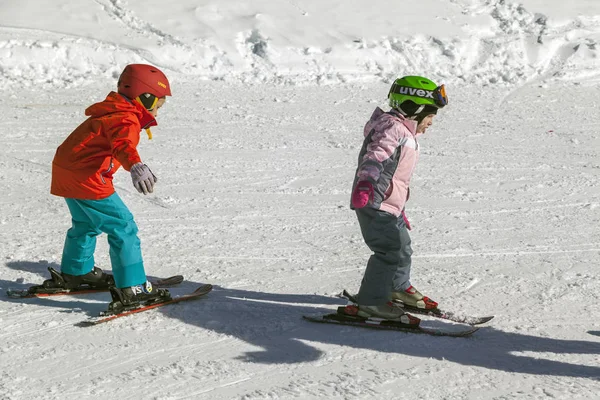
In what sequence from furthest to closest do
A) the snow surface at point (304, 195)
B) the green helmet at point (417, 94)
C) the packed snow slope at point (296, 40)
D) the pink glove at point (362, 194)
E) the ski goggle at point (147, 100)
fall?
the packed snow slope at point (296, 40) < the ski goggle at point (147, 100) < the green helmet at point (417, 94) < the pink glove at point (362, 194) < the snow surface at point (304, 195)

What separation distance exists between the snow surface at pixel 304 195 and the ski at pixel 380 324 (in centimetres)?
7

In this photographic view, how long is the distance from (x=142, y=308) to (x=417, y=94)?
197cm

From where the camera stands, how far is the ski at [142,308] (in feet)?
15.3

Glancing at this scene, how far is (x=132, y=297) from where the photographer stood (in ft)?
15.9

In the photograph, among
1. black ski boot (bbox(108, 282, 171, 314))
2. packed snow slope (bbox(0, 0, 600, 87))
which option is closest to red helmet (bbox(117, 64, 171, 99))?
black ski boot (bbox(108, 282, 171, 314))

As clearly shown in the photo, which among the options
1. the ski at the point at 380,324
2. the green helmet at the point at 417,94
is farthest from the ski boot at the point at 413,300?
the green helmet at the point at 417,94

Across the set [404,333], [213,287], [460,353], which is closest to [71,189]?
[213,287]

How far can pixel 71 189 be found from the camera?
4.75 meters

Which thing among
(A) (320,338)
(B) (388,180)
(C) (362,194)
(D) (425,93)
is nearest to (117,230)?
(A) (320,338)

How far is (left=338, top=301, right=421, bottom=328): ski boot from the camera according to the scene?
186 inches

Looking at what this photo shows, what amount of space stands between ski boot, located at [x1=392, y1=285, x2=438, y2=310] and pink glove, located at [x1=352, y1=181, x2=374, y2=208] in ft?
2.83

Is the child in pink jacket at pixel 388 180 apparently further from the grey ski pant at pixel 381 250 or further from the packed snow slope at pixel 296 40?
the packed snow slope at pixel 296 40

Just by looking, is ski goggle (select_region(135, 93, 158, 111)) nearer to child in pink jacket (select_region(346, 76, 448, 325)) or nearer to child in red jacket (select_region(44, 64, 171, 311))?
child in red jacket (select_region(44, 64, 171, 311))

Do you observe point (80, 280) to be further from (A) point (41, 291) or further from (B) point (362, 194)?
(B) point (362, 194)
